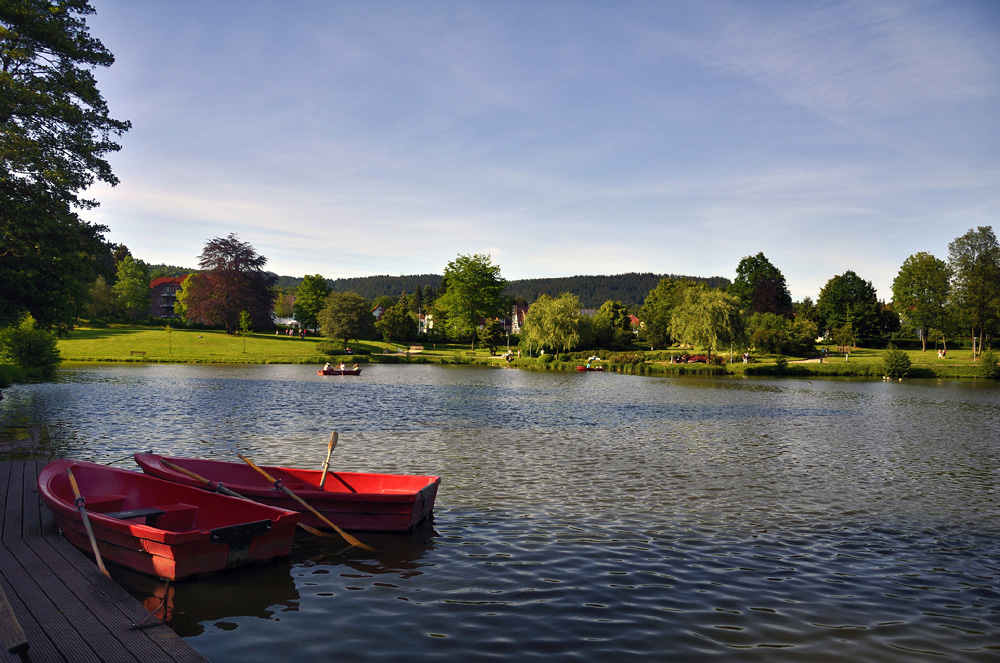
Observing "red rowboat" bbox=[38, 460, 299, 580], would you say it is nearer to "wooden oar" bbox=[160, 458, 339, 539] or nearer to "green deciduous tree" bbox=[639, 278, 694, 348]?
"wooden oar" bbox=[160, 458, 339, 539]

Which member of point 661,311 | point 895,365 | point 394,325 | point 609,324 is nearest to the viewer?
point 895,365

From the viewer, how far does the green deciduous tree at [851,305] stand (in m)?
92.3

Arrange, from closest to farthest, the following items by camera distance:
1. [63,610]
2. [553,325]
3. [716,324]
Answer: [63,610], [716,324], [553,325]

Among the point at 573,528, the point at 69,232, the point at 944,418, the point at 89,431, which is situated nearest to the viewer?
the point at 573,528

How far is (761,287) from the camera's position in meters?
105

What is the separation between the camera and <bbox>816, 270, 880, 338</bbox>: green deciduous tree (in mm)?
92312

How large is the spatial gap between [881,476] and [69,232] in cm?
3053

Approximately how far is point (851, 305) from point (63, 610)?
106209 millimetres

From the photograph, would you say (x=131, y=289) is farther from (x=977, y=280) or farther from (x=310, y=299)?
(x=977, y=280)

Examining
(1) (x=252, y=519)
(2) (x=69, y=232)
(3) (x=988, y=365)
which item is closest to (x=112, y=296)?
(2) (x=69, y=232)

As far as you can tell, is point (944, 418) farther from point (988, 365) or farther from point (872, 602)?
point (988, 365)

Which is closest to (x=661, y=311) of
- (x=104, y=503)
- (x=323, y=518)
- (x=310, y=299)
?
(x=310, y=299)

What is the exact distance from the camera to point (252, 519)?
976cm

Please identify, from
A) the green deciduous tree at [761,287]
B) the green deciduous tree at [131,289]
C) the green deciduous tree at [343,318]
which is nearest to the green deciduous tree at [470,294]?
the green deciduous tree at [343,318]
